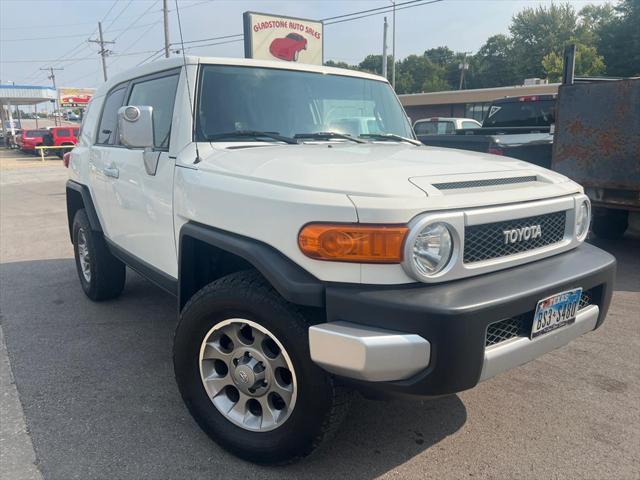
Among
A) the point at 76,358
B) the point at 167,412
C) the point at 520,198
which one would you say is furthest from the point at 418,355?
the point at 76,358

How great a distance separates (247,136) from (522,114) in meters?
7.73

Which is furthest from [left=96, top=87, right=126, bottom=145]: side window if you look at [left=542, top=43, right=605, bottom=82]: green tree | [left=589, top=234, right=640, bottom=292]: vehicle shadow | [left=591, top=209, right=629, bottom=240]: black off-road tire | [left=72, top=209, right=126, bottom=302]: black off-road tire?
[left=542, top=43, right=605, bottom=82]: green tree

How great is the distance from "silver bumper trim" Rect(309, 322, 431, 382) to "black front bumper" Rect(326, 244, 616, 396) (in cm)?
3

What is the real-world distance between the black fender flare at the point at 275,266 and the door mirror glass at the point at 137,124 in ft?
2.51

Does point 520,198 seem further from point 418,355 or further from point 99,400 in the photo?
point 99,400

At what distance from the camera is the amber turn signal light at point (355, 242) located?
6.77 ft

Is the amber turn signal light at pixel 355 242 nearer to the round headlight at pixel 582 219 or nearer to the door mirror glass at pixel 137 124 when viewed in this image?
the round headlight at pixel 582 219

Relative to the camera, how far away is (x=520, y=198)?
7.89 feet

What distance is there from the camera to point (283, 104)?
3357mm

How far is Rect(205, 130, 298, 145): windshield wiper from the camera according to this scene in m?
3.07

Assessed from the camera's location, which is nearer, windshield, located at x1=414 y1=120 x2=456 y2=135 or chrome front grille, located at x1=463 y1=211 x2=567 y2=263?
chrome front grille, located at x1=463 y1=211 x2=567 y2=263

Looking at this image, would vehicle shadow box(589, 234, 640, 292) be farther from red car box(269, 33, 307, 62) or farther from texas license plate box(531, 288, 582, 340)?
red car box(269, 33, 307, 62)

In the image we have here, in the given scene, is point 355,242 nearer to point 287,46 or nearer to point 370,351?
point 370,351

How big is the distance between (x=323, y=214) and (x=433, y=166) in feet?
2.36
